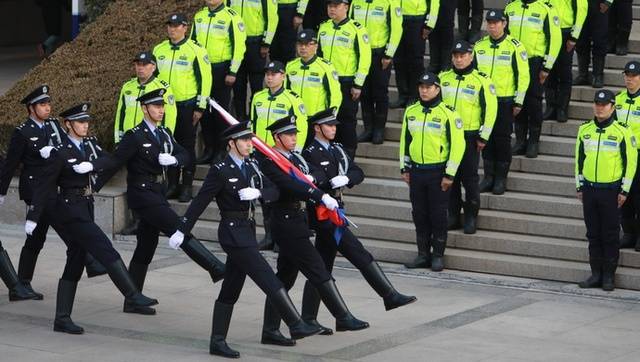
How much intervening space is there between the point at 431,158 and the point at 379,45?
104 inches

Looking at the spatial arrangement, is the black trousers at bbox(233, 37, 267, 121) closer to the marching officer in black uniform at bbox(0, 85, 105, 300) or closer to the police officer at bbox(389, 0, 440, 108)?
the police officer at bbox(389, 0, 440, 108)

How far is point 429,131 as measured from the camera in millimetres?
17109

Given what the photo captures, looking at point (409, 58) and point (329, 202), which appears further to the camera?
point (409, 58)

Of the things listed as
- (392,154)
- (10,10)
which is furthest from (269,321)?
(10,10)

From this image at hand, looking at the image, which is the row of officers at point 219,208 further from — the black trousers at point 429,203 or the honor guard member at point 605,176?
the honor guard member at point 605,176

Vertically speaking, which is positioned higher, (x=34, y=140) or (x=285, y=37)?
(x=285, y=37)

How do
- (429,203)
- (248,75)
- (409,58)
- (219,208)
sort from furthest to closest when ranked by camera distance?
(248,75), (409,58), (429,203), (219,208)

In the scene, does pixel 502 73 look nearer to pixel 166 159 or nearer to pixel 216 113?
pixel 216 113

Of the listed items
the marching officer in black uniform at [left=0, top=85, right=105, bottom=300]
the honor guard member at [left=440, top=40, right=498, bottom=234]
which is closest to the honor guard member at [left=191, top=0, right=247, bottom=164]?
the honor guard member at [left=440, top=40, right=498, bottom=234]

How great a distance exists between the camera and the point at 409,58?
20.0 m

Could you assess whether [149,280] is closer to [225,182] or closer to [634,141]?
[225,182]

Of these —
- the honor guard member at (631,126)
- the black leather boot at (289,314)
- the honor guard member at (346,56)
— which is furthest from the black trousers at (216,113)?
the black leather boot at (289,314)

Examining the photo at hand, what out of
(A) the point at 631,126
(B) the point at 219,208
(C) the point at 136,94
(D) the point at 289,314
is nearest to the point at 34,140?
(C) the point at 136,94

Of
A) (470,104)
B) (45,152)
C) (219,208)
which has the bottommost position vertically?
(219,208)
